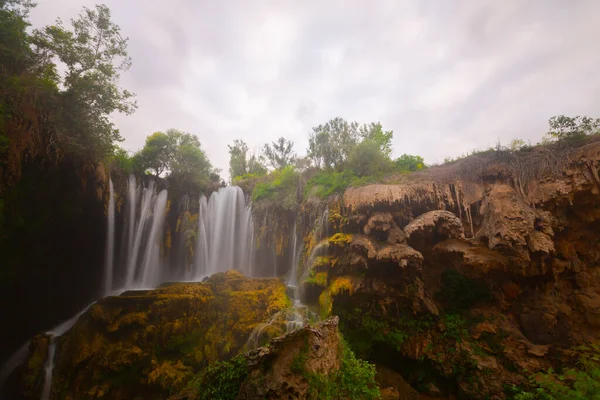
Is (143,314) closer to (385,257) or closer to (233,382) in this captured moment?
(233,382)

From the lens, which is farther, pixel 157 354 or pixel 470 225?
pixel 470 225

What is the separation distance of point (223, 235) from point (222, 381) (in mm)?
13136

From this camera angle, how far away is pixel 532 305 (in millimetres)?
9391

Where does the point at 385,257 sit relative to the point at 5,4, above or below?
below

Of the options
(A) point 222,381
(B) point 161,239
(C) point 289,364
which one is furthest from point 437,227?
(B) point 161,239

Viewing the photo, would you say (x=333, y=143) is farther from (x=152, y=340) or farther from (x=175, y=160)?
(x=152, y=340)

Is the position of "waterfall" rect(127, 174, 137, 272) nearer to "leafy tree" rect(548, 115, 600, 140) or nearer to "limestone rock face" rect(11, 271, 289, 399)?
"limestone rock face" rect(11, 271, 289, 399)

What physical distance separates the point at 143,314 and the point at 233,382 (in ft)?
17.9

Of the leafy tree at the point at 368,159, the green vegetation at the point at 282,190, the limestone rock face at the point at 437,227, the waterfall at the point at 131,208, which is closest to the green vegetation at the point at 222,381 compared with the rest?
the limestone rock face at the point at 437,227

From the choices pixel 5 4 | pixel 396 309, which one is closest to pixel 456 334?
pixel 396 309

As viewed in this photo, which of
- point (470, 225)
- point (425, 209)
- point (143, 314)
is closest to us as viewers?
point (143, 314)

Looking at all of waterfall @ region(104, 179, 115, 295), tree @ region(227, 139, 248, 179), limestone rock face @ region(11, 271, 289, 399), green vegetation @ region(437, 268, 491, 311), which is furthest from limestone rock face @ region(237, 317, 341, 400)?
tree @ region(227, 139, 248, 179)

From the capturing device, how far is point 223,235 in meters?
18.1

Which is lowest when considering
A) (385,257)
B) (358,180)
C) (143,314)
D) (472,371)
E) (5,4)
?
(472,371)
